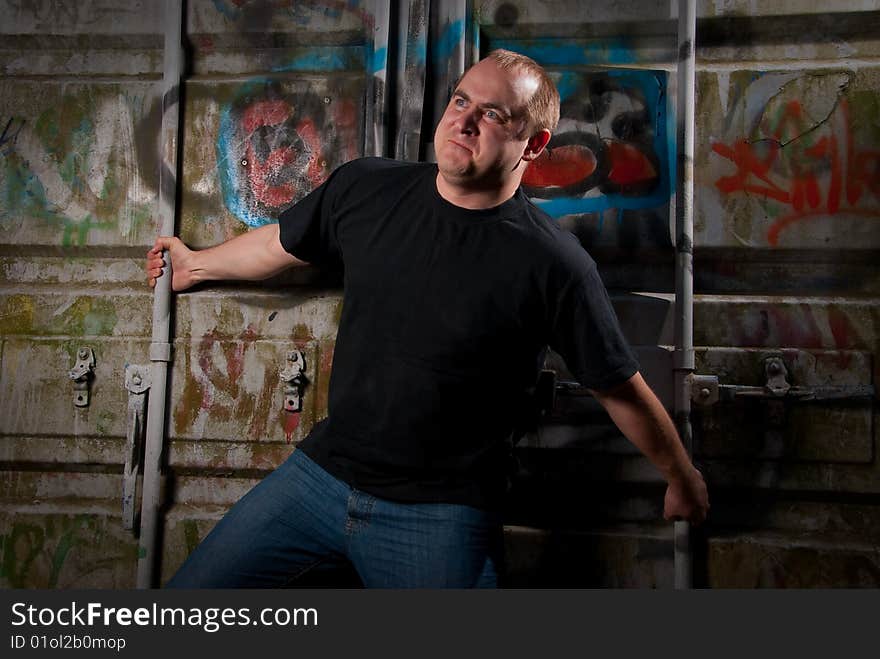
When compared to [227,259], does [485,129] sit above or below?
above

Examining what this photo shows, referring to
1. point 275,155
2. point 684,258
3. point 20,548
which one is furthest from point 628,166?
point 20,548

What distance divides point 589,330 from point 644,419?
0.82 ft

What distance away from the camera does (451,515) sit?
1.41 metres

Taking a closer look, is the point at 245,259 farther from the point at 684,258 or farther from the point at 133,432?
the point at 684,258

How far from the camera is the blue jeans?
4.59ft

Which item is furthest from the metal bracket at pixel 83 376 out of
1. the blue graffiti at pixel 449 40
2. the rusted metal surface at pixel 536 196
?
the blue graffiti at pixel 449 40

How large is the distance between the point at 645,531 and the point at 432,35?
→ 4.90 ft

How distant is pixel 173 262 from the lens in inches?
72.9

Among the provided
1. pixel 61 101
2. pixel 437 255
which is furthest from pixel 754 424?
pixel 61 101

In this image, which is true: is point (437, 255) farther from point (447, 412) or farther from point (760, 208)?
point (760, 208)

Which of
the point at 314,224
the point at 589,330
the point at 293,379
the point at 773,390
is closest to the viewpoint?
the point at 589,330

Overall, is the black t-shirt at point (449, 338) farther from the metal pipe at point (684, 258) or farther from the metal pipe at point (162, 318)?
the metal pipe at point (162, 318)

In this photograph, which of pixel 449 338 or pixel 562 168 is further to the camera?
pixel 562 168

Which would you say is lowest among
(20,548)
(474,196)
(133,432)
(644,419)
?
(20,548)
